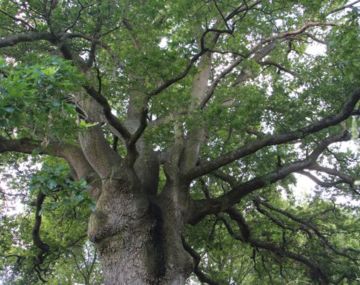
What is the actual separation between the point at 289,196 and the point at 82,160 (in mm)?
5090

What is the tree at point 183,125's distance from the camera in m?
6.16

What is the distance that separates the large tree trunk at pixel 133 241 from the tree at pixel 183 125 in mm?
17

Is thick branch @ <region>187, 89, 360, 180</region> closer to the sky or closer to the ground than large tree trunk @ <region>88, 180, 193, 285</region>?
closer to the sky

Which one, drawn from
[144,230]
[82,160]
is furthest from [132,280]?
[82,160]

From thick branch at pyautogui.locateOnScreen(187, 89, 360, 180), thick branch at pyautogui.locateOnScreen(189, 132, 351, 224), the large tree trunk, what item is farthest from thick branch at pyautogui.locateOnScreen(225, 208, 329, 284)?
the large tree trunk

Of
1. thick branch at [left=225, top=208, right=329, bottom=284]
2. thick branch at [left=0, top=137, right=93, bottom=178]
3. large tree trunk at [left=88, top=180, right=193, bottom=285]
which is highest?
thick branch at [left=0, top=137, right=93, bottom=178]

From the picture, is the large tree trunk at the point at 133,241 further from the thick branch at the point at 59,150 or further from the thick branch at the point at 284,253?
the thick branch at the point at 284,253

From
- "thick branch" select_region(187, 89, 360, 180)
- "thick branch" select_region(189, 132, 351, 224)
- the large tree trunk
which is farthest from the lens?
"thick branch" select_region(189, 132, 351, 224)

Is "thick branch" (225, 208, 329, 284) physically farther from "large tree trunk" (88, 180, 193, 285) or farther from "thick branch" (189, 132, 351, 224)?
"large tree trunk" (88, 180, 193, 285)

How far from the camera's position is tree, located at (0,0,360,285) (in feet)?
20.2

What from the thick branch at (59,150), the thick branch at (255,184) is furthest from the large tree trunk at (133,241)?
the thick branch at (255,184)

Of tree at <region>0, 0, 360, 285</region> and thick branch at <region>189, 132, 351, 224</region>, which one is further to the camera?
thick branch at <region>189, 132, 351, 224</region>

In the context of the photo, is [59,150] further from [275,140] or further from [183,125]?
[275,140]

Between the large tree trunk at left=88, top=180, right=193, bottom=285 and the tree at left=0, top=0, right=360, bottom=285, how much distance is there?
0.02m
